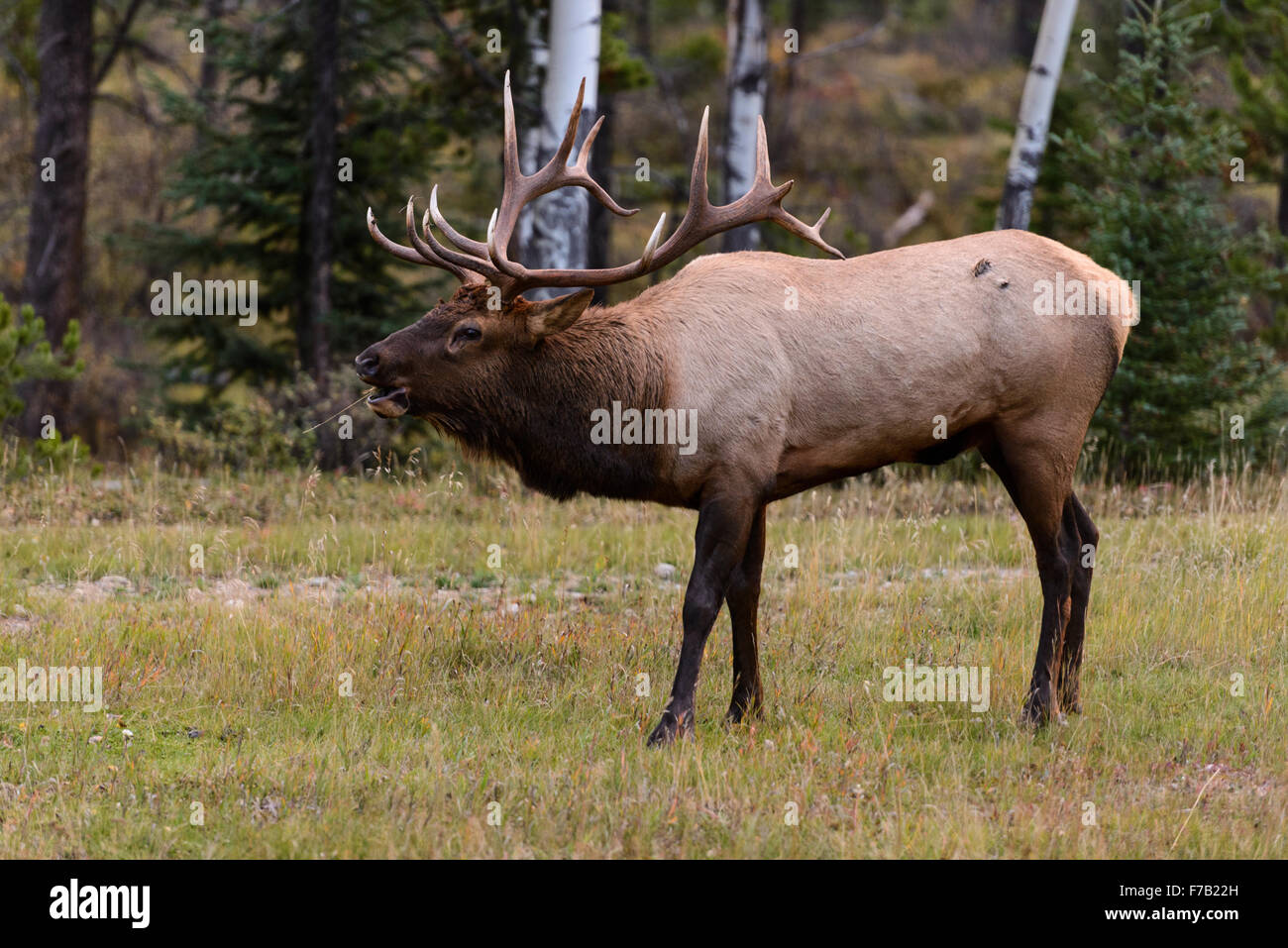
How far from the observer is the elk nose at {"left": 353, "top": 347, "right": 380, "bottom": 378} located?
19.7 feet

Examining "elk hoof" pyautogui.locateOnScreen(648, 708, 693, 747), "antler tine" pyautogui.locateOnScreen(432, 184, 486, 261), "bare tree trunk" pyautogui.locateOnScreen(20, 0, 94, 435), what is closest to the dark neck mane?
"antler tine" pyautogui.locateOnScreen(432, 184, 486, 261)

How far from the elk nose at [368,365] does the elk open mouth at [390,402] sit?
0.13 metres

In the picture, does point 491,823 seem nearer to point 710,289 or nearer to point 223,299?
point 710,289

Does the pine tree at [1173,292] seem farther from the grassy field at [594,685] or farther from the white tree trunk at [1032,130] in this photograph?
the white tree trunk at [1032,130]

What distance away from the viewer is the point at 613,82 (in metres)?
12.7

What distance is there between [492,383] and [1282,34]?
11.7 meters

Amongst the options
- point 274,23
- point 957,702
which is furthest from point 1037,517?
point 274,23

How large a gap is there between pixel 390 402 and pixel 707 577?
63.1 inches

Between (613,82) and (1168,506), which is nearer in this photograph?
(1168,506)

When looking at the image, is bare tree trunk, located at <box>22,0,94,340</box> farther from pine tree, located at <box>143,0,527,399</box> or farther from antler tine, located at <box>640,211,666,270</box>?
antler tine, located at <box>640,211,666,270</box>

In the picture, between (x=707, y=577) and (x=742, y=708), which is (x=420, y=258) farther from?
(x=742, y=708)

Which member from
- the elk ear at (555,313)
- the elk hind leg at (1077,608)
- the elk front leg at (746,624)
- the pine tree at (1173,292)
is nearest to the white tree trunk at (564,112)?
the pine tree at (1173,292)

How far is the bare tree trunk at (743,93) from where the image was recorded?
551 inches

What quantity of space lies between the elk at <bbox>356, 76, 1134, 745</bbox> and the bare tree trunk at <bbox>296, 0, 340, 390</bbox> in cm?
687
